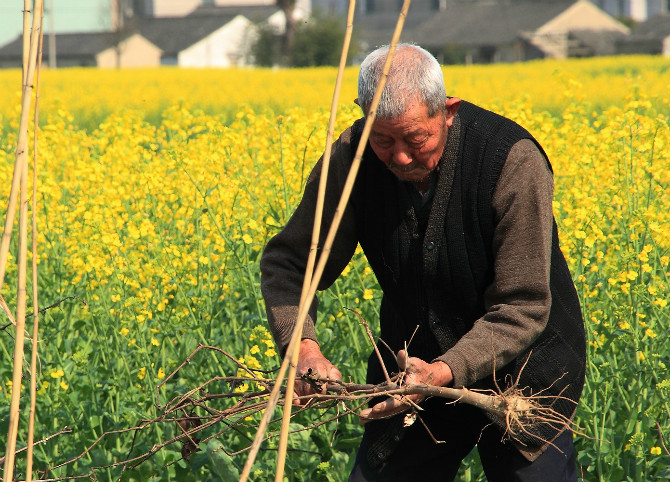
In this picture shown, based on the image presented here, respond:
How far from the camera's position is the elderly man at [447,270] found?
6.47 ft

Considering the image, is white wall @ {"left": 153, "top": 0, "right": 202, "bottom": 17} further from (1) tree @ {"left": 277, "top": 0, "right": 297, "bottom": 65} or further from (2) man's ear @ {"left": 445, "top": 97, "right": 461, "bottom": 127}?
(2) man's ear @ {"left": 445, "top": 97, "right": 461, "bottom": 127}

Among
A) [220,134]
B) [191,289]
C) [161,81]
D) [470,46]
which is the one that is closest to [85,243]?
[191,289]

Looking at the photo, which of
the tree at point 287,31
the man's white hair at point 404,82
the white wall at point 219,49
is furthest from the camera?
the white wall at point 219,49

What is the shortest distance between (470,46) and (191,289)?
173ft

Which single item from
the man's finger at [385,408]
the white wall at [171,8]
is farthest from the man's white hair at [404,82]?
the white wall at [171,8]

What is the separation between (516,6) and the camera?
60.2 m

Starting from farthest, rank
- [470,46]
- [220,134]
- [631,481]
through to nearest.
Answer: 1. [470,46]
2. [220,134]
3. [631,481]

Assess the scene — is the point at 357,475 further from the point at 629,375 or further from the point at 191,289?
the point at 191,289

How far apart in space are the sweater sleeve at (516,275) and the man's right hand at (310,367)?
26 centimetres

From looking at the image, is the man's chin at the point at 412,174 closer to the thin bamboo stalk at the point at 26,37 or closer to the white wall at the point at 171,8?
the thin bamboo stalk at the point at 26,37

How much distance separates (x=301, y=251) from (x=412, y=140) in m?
0.52

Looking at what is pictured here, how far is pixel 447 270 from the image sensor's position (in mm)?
2162

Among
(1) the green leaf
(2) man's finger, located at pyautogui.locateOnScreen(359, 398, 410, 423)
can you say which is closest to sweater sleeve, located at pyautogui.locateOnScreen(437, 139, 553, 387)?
(2) man's finger, located at pyautogui.locateOnScreen(359, 398, 410, 423)

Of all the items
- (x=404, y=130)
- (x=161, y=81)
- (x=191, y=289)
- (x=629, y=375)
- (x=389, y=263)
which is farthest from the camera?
(x=161, y=81)
